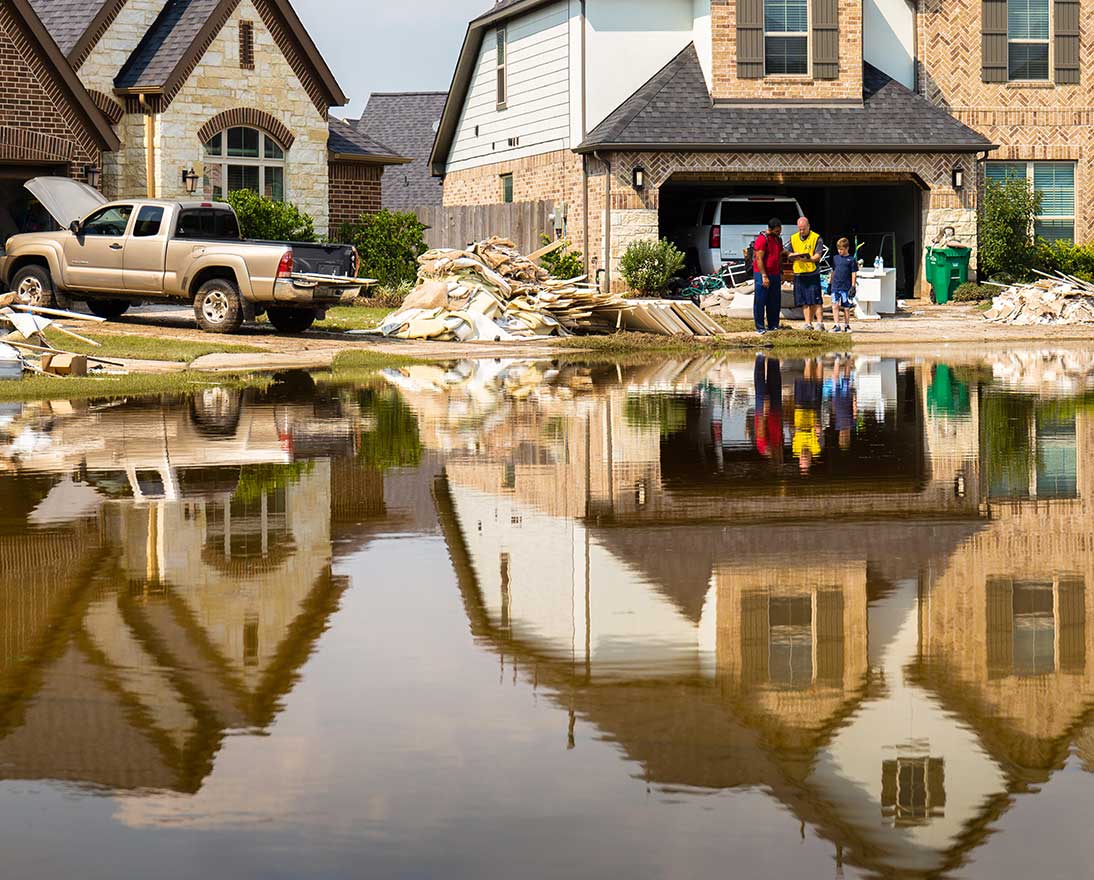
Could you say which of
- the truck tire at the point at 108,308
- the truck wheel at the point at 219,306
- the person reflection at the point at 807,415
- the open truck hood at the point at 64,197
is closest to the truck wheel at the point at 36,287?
the truck tire at the point at 108,308

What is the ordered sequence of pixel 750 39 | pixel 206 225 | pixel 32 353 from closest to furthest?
pixel 32 353 < pixel 206 225 < pixel 750 39

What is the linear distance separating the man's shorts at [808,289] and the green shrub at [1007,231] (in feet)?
31.4

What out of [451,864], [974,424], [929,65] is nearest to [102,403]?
[974,424]

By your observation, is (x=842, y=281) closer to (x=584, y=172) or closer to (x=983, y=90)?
(x=584, y=172)

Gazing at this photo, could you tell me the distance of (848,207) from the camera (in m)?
44.0

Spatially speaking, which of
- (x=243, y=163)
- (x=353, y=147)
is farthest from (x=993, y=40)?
(x=243, y=163)

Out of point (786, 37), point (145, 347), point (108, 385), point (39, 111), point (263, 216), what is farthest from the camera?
point (786, 37)

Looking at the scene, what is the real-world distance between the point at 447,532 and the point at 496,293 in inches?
827

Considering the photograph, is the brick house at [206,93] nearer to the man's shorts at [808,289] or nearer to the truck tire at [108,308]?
the truck tire at [108,308]

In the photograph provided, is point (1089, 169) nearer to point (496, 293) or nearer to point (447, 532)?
point (496, 293)

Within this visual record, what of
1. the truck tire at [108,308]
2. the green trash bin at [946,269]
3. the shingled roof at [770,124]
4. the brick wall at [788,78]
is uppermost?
the brick wall at [788,78]

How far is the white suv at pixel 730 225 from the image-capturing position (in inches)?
1458

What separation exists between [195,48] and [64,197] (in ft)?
20.0

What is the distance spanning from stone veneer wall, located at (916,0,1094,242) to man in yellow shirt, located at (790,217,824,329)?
1066 cm
